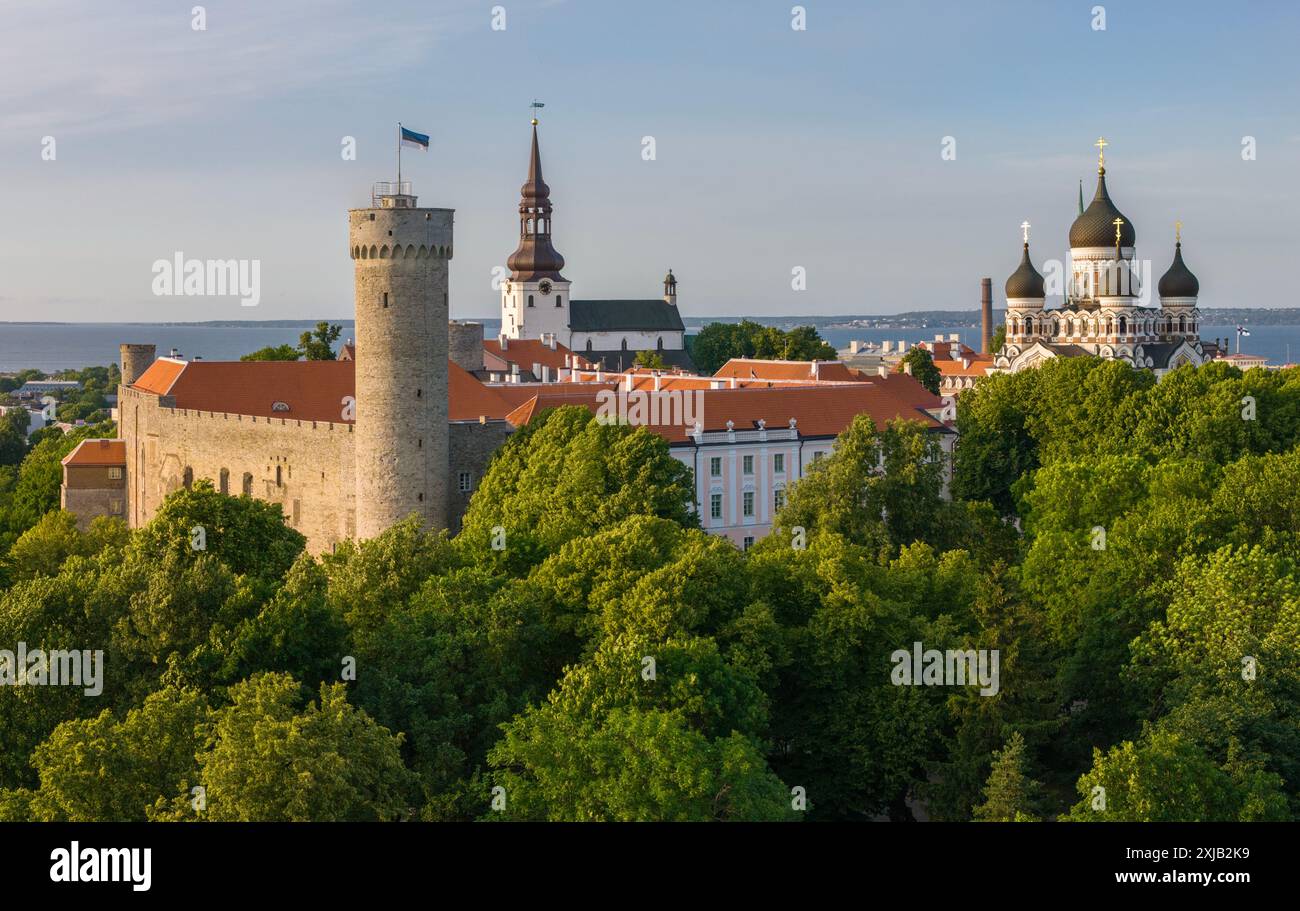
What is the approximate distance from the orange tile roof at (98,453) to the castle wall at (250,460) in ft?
1.46

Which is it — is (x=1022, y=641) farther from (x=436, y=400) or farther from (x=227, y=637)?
(x=436, y=400)

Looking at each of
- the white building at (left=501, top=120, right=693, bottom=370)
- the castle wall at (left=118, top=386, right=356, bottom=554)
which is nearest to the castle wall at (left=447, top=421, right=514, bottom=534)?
the castle wall at (left=118, top=386, right=356, bottom=554)

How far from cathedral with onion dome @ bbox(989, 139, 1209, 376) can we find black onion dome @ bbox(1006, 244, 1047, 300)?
2.29 meters

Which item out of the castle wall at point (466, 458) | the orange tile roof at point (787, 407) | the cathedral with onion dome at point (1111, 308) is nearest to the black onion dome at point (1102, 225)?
the cathedral with onion dome at point (1111, 308)

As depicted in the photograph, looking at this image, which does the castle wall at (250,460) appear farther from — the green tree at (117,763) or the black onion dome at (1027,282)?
the black onion dome at (1027,282)

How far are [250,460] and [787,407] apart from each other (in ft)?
53.0

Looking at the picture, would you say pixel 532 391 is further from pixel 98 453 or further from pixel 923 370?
pixel 923 370

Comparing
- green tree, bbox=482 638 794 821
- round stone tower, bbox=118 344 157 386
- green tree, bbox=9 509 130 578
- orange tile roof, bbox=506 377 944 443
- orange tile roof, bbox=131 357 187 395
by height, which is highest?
round stone tower, bbox=118 344 157 386

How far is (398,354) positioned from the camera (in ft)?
150

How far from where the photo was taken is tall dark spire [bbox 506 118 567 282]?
119 meters

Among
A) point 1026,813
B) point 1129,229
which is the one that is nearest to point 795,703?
point 1026,813

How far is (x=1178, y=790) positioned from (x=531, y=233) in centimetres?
10025

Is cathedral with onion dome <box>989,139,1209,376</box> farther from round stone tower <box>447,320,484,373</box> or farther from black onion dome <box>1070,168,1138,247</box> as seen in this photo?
round stone tower <box>447,320,484,373</box>

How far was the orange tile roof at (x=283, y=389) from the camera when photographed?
179ft
